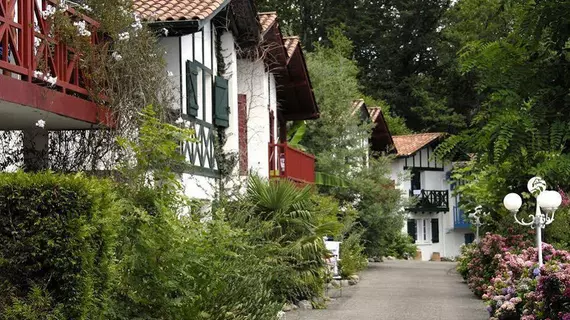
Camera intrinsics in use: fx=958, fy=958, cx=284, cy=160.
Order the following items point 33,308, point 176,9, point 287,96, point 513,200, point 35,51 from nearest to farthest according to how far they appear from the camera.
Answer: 1. point 33,308
2. point 35,51
3. point 513,200
4. point 176,9
5. point 287,96

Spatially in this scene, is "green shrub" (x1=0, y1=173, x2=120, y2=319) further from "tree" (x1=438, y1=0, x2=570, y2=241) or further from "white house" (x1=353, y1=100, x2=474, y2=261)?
"white house" (x1=353, y1=100, x2=474, y2=261)

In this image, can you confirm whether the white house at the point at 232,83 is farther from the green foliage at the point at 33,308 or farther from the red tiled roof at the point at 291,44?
the green foliage at the point at 33,308

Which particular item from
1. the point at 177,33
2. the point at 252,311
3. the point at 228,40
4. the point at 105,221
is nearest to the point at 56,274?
the point at 105,221

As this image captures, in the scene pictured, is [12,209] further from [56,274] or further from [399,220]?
[399,220]

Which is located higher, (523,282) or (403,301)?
(523,282)

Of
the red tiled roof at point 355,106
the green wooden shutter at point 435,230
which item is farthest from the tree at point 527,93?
the green wooden shutter at point 435,230

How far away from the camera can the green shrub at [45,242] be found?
28.7ft

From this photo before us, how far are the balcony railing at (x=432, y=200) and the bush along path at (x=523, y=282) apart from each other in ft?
109

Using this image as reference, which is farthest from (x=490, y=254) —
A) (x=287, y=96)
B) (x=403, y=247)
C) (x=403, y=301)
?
(x=403, y=247)

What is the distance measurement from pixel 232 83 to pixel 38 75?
1046 cm

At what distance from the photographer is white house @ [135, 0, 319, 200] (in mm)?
18453

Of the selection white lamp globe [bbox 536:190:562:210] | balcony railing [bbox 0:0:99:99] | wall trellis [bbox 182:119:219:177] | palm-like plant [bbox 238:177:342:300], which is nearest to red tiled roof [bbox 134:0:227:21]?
wall trellis [bbox 182:119:219:177]

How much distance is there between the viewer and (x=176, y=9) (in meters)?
18.1

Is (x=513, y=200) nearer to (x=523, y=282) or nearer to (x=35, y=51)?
(x=523, y=282)
